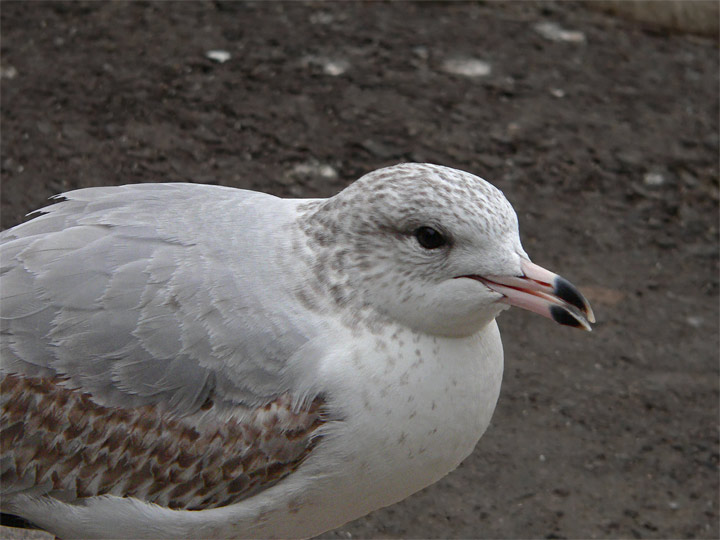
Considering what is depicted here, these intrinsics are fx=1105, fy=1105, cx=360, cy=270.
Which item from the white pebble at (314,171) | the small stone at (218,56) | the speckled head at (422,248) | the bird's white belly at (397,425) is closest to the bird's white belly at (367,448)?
the bird's white belly at (397,425)

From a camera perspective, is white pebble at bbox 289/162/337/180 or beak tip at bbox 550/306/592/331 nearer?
beak tip at bbox 550/306/592/331

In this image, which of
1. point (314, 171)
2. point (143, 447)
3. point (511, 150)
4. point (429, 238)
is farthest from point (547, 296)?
point (511, 150)

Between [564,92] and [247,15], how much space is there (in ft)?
6.07

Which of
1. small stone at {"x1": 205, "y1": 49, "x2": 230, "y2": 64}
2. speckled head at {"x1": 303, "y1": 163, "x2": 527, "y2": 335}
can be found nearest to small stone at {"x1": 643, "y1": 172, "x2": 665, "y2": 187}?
small stone at {"x1": 205, "y1": 49, "x2": 230, "y2": 64}

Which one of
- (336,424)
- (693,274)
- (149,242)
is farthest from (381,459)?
(693,274)

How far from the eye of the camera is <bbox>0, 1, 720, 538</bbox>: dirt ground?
4.14m

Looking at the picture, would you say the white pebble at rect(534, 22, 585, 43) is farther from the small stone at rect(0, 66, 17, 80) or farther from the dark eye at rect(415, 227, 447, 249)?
the dark eye at rect(415, 227, 447, 249)

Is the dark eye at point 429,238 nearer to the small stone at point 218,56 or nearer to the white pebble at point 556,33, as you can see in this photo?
the small stone at point 218,56

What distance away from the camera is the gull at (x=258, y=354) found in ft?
9.04

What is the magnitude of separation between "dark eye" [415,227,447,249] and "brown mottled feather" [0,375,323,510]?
474mm

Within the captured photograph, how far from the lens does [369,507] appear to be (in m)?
3.01

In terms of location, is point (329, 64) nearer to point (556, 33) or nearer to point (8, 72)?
point (556, 33)

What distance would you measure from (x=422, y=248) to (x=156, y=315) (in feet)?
2.26

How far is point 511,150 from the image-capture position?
5684mm
